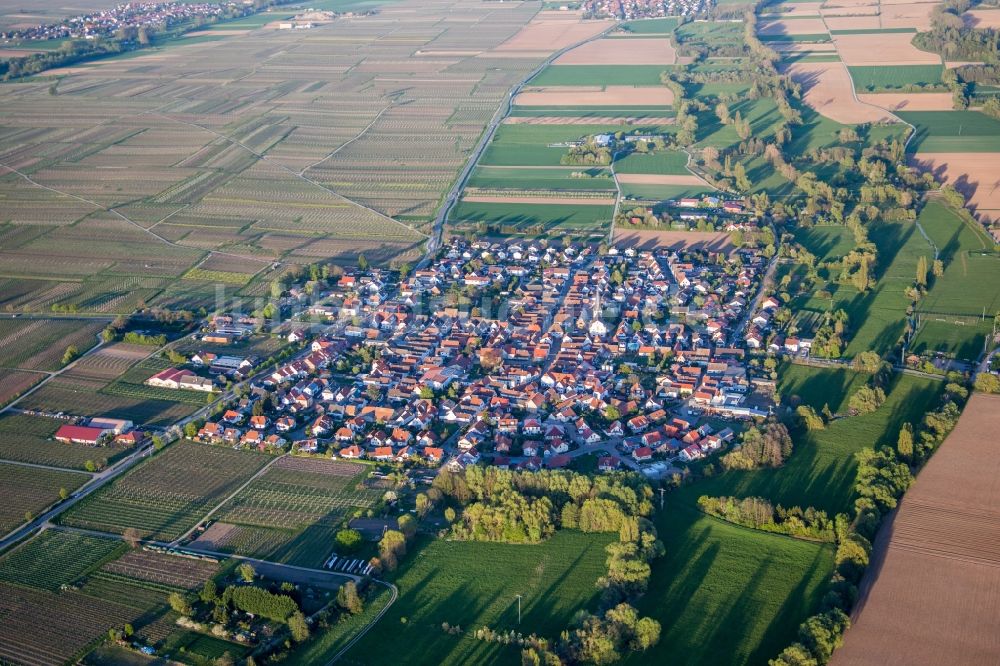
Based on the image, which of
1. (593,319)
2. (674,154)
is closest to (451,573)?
(593,319)

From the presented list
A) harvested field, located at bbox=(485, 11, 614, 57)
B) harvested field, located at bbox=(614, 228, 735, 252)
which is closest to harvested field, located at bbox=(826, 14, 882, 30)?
harvested field, located at bbox=(485, 11, 614, 57)

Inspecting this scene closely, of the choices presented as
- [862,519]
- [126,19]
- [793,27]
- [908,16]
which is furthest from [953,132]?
[126,19]

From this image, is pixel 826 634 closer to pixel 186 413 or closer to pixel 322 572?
pixel 322 572

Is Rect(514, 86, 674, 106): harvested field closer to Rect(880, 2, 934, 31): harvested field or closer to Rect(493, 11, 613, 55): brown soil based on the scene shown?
Rect(493, 11, 613, 55): brown soil

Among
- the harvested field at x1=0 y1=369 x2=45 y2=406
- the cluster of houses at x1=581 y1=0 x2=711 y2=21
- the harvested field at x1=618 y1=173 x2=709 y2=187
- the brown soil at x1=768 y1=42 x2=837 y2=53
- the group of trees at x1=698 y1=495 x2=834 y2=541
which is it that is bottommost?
the group of trees at x1=698 y1=495 x2=834 y2=541

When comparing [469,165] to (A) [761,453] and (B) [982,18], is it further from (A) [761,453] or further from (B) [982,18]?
(B) [982,18]

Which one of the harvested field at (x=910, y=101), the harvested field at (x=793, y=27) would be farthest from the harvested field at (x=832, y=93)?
the harvested field at (x=793, y=27)

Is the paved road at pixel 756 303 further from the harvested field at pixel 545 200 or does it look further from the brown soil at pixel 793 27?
the brown soil at pixel 793 27
